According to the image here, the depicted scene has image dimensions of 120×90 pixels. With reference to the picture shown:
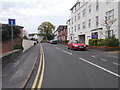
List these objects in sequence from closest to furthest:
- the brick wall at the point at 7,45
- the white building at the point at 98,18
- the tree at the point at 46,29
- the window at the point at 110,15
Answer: the brick wall at the point at 7,45
the white building at the point at 98,18
the window at the point at 110,15
the tree at the point at 46,29

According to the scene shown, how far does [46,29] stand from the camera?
87.3m

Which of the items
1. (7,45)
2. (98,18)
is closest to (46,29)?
(98,18)

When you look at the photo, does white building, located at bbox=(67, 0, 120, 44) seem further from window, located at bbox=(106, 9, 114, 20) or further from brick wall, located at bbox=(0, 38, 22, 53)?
brick wall, located at bbox=(0, 38, 22, 53)

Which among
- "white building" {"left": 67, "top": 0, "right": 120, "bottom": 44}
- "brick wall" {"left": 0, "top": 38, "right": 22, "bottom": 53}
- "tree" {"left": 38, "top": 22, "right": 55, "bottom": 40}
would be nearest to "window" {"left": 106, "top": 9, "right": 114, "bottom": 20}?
"white building" {"left": 67, "top": 0, "right": 120, "bottom": 44}

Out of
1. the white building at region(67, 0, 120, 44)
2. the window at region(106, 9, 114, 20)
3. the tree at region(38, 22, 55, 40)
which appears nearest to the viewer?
the white building at region(67, 0, 120, 44)

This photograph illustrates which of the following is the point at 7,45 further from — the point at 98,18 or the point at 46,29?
the point at 46,29

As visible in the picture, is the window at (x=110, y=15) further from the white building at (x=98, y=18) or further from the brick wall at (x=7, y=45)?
the brick wall at (x=7, y=45)

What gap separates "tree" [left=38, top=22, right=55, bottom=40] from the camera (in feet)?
286

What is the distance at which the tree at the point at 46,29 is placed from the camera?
8704 cm

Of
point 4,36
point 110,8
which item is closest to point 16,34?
point 4,36

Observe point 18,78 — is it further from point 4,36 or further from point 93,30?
point 93,30

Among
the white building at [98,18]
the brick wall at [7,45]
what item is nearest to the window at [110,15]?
the white building at [98,18]

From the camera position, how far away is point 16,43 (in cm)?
1478

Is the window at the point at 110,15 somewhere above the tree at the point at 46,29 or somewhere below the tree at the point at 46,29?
below
